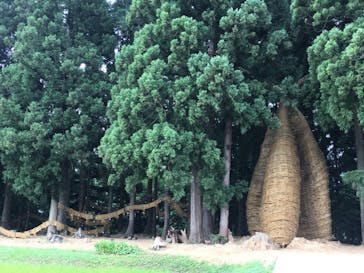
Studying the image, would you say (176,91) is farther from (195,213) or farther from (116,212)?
(116,212)

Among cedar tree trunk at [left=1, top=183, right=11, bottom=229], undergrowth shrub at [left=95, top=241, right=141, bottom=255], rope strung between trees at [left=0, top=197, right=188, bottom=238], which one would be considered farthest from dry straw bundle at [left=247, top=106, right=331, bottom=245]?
cedar tree trunk at [left=1, top=183, right=11, bottom=229]

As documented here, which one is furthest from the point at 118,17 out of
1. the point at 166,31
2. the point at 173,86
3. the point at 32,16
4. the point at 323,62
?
the point at 323,62

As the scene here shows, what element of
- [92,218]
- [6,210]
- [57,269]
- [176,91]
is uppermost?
[176,91]

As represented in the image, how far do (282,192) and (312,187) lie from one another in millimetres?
1532

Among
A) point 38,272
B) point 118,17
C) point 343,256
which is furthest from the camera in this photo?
point 118,17

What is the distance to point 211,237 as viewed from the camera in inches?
515

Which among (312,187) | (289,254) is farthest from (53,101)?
(289,254)

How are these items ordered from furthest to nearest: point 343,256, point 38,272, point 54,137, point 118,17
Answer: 1. point 118,17
2. point 54,137
3. point 343,256
4. point 38,272

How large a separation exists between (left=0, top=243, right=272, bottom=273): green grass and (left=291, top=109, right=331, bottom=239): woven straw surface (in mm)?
5013

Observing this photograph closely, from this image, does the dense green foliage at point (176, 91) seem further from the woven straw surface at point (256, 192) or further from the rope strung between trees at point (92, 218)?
the rope strung between trees at point (92, 218)

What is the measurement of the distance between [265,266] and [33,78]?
36.4 ft

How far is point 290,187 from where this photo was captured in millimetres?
12625

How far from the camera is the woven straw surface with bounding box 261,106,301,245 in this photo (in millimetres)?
12352

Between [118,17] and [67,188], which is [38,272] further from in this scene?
[118,17]
